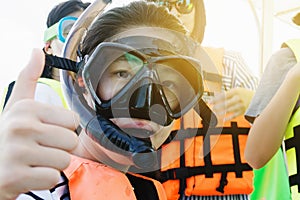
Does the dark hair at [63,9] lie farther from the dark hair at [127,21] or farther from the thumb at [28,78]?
the thumb at [28,78]

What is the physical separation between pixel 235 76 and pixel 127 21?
422 mm

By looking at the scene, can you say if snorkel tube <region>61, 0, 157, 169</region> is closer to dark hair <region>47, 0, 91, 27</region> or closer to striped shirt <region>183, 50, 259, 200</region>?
striped shirt <region>183, 50, 259, 200</region>

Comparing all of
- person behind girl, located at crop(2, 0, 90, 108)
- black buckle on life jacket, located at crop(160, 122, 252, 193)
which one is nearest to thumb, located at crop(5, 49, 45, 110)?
person behind girl, located at crop(2, 0, 90, 108)

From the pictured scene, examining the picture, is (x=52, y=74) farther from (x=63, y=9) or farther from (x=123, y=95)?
(x=63, y=9)

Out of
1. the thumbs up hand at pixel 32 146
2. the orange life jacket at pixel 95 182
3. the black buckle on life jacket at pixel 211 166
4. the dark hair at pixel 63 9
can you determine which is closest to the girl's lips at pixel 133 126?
the orange life jacket at pixel 95 182

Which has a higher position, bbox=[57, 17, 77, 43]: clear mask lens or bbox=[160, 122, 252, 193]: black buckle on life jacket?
bbox=[57, 17, 77, 43]: clear mask lens

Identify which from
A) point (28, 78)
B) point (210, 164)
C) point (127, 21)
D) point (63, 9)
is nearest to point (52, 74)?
point (127, 21)

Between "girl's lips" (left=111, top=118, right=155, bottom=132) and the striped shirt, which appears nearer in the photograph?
"girl's lips" (left=111, top=118, right=155, bottom=132)

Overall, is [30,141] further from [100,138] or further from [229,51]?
[229,51]

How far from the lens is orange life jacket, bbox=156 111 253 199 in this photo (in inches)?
42.1

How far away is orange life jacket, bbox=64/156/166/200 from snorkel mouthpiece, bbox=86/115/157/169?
2.4 inches

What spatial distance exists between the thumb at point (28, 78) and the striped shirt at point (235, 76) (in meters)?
0.61

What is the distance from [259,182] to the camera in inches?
47.4

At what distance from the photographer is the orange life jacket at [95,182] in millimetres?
715
